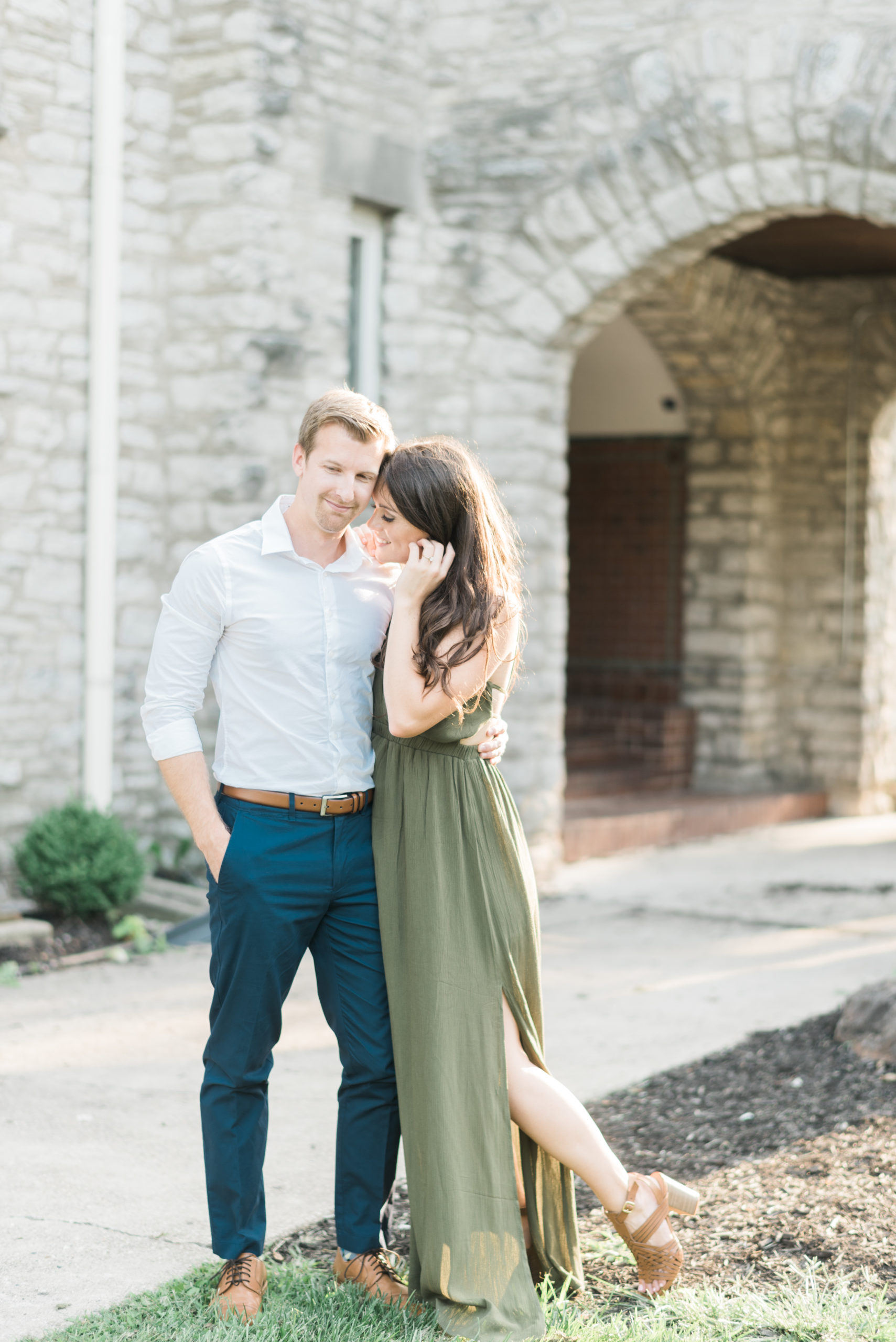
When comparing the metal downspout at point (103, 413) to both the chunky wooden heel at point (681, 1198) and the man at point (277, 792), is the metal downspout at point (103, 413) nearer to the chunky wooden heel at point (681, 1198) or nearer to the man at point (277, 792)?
the man at point (277, 792)

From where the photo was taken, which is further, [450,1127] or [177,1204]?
[177,1204]

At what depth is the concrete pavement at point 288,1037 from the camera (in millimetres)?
3051

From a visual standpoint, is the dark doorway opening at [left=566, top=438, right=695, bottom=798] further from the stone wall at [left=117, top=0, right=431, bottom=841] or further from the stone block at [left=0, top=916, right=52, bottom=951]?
the stone block at [left=0, top=916, right=52, bottom=951]

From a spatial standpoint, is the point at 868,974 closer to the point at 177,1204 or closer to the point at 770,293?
the point at 177,1204

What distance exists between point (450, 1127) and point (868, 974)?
3377mm

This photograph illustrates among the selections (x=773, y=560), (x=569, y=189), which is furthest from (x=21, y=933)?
(x=773, y=560)

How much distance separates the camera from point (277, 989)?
105 inches

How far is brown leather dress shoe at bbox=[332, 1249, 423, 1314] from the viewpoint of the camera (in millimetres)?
2703

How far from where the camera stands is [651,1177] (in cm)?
274

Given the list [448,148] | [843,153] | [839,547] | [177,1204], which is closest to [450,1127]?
[177,1204]

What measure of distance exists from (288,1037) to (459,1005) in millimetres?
2149

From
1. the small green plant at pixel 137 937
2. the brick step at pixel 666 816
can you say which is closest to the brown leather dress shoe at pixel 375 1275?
the small green plant at pixel 137 937

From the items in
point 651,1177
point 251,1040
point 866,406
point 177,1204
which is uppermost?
point 866,406

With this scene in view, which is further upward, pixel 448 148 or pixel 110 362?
pixel 448 148
